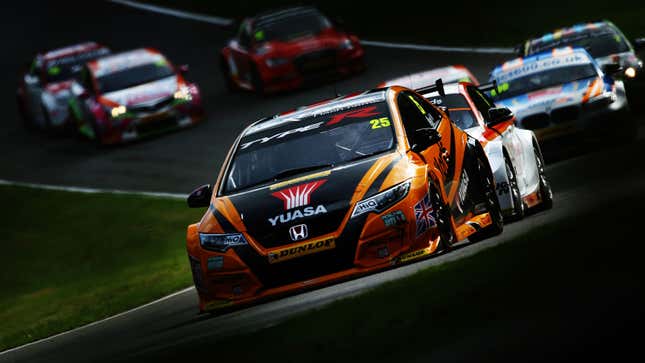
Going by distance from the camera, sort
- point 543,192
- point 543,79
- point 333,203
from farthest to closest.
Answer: point 543,79 → point 543,192 → point 333,203

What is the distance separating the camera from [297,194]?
1057 centimetres

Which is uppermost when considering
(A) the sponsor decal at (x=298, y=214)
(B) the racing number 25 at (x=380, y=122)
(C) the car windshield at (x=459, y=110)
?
(B) the racing number 25 at (x=380, y=122)

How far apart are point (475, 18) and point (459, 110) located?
849 inches

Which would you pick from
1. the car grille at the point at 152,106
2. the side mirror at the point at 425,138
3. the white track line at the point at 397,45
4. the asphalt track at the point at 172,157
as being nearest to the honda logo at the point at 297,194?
the asphalt track at the point at 172,157

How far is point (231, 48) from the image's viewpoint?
3172 centimetres

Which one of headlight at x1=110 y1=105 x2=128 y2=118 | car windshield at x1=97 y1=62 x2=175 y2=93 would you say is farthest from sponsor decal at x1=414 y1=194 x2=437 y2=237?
car windshield at x1=97 y1=62 x2=175 y2=93

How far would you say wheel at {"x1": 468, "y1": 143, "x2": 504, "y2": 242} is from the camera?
11711 millimetres

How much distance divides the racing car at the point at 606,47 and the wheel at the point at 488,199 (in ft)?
34.3

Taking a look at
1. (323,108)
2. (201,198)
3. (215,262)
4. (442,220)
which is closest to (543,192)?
(323,108)

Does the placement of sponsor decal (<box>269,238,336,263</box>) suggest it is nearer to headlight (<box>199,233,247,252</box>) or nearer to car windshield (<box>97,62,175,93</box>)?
headlight (<box>199,233,247,252</box>)

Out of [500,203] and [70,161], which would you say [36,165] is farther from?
[500,203]

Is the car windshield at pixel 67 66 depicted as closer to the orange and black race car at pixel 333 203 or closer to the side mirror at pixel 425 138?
the orange and black race car at pixel 333 203

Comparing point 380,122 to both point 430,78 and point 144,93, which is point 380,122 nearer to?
point 430,78

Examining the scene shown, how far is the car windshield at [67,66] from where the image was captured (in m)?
31.9
